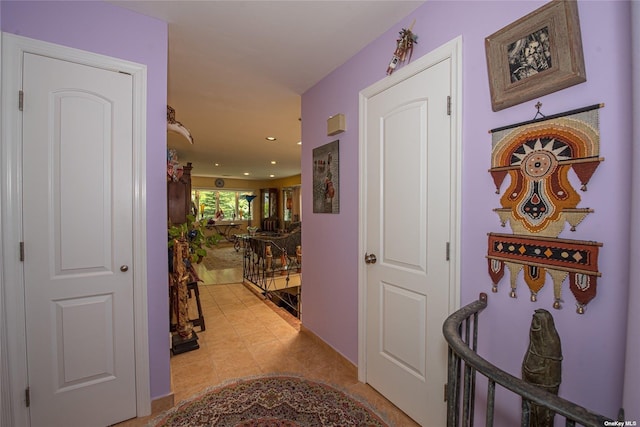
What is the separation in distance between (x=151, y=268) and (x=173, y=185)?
1.23 m

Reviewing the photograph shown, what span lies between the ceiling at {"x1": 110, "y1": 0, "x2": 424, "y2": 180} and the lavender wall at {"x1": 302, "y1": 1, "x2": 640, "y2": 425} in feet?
0.75

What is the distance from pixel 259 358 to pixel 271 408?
0.69 metres

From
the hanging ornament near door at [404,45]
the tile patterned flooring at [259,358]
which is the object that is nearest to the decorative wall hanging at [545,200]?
the hanging ornament near door at [404,45]

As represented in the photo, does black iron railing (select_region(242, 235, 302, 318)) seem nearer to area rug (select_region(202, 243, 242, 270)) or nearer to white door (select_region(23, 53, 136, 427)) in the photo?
area rug (select_region(202, 243, 242, 270))

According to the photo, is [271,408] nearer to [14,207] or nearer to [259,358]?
[259,358]

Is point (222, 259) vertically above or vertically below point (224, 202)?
below

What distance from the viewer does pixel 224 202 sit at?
11672 mm

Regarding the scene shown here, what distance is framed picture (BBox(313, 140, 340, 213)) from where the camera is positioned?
→ 2399 mm

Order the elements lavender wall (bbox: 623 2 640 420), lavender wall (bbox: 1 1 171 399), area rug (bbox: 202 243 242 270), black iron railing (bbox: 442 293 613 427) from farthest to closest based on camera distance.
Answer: area rug (bbox: 202 243 242 270), lavender wall (bbox: 1 1 171 399), lavender wall (bbox: 623 2 640 420), black iron railing (bbox: 442 293 613 427)

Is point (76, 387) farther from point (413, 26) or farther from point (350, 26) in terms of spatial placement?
point (413, 26)

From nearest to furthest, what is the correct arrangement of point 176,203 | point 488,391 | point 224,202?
point 488,391, point 176,203, point 224,202

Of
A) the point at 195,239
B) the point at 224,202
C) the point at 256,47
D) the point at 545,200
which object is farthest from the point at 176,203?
the point at 224,202

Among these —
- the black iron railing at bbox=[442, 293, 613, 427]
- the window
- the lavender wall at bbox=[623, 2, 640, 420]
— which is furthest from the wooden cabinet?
the window

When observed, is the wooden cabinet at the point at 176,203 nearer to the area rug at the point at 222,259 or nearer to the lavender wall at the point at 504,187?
the lavender wall at the point at 504,187
